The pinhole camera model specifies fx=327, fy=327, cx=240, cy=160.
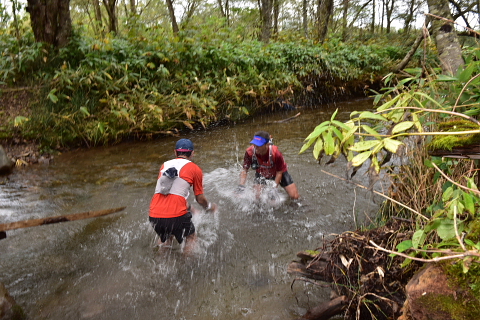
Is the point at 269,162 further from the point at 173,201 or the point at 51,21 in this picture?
the point at 51,21

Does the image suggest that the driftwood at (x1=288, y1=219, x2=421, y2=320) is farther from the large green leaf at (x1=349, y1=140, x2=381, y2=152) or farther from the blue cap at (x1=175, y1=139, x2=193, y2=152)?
the blue cap at (x1=175, y1=139, x2=193, y2=152)

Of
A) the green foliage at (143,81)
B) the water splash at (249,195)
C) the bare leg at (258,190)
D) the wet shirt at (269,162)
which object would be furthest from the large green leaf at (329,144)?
the green foliage at (143,81)

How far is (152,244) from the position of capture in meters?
4.61

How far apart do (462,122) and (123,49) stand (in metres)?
9.67

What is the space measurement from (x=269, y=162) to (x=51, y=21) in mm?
7956

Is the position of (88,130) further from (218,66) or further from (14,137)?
(218,66)

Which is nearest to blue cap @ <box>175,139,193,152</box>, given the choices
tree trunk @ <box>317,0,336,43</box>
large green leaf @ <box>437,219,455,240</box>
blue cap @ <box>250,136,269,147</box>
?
blue cap @ <box>250,136,269,147</box>

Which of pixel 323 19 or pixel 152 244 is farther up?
pixel 323 19

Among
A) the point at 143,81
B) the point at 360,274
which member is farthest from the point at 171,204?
the point at 143,81

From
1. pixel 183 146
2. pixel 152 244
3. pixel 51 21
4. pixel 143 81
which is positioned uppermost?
pixel 51 21

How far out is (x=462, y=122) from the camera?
246 centimetres

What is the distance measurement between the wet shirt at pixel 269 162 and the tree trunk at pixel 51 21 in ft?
23.9

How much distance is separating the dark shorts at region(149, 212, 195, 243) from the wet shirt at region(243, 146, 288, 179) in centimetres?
185

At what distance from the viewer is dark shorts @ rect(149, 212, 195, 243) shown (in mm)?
4125
